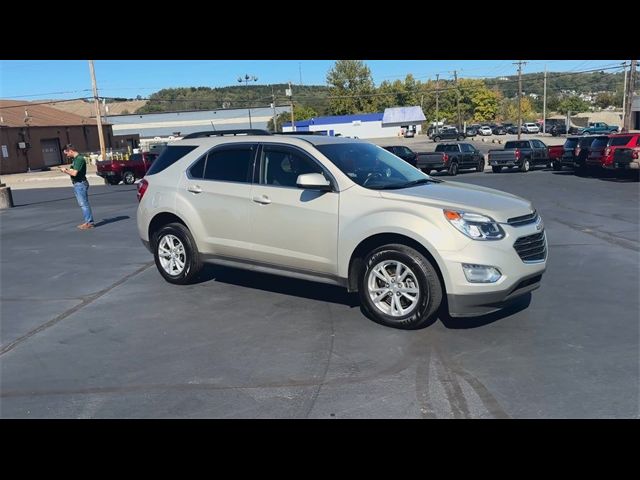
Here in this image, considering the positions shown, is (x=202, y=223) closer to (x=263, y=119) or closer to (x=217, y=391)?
(x=217, y=391)

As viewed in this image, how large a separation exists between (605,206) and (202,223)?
10893mm

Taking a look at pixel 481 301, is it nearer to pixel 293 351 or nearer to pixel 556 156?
pixel 293 351

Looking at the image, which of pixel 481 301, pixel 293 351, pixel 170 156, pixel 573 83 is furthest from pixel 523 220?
pixel 573 83

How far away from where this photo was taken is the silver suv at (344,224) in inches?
200

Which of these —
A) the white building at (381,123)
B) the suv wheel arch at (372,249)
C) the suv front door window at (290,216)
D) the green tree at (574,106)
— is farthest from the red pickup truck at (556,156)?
the green tree at (574,106)

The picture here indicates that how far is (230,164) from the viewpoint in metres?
6.63

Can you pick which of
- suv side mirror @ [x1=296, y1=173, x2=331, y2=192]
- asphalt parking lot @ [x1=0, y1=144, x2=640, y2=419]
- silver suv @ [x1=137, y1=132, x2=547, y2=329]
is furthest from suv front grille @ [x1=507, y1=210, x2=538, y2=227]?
suv side mirror @ [x1=296, y1=173, x2=331, y2=192]

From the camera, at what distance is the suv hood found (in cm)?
518

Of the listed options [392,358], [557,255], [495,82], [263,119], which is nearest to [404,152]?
[557,255]

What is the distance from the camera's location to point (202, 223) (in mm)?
6703

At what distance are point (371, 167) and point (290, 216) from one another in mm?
1099

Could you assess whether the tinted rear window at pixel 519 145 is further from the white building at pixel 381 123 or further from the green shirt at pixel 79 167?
the white building at pixel 381 123

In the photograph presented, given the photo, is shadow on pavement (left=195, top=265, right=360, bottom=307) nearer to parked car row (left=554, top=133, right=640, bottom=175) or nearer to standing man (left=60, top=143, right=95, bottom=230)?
standing man (left=60, top=143, right=95, bottom=230)

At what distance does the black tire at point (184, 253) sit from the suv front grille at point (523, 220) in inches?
145
